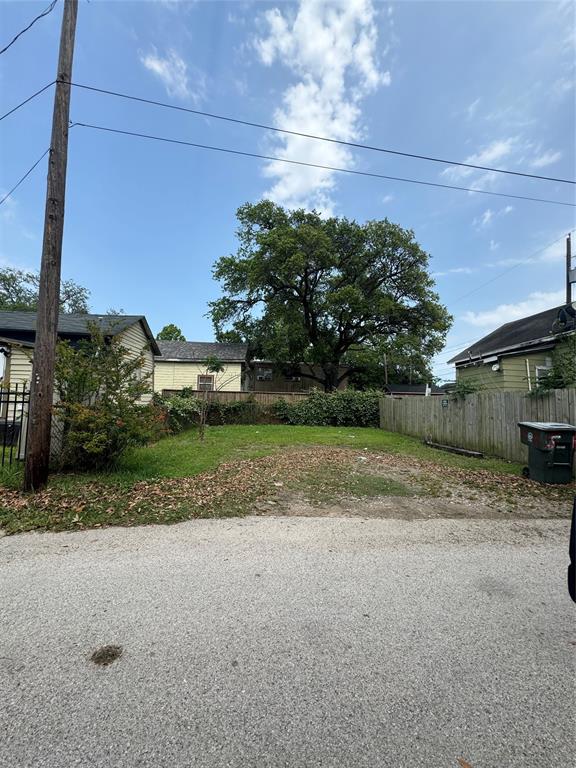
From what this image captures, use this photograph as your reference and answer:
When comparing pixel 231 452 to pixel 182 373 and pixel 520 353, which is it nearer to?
pixel 520 353

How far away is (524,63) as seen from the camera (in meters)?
7.59

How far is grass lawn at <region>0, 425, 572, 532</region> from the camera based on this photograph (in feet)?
14.1

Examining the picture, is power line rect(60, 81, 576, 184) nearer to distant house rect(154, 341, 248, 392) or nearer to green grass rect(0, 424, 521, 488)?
green grass rect(0, 424, 521, 488)

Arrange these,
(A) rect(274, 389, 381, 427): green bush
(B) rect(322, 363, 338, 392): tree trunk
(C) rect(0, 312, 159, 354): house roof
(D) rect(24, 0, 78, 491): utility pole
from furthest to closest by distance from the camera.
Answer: (B) rect(322, 363, 338, 392): tree trunk < (A) rect(274, 389, 381, 427): green bush < (C) rect(0, 312, 159, 354): house roof < (D) rect(24, 0, 78, 491): utility pole

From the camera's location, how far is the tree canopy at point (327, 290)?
24.3 metres

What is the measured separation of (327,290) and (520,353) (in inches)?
581

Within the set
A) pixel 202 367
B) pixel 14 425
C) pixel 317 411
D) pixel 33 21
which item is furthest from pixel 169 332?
pixel 33 21

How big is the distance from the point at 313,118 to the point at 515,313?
1777 centimetres

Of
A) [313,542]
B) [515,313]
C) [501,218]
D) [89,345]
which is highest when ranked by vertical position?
[501,218]

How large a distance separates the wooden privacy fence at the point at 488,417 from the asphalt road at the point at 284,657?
18.1 ft

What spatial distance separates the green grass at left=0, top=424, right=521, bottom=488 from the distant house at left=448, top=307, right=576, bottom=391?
13.7 ft

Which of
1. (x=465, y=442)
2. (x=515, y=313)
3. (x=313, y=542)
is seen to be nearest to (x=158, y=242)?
(x=465, y=442)

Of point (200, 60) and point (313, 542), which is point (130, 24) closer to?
point (200, 60)

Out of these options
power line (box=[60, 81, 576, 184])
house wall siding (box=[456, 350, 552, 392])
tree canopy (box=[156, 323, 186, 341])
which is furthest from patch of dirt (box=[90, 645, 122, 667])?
tree canopy (box=[156, 323, 186, 341])
